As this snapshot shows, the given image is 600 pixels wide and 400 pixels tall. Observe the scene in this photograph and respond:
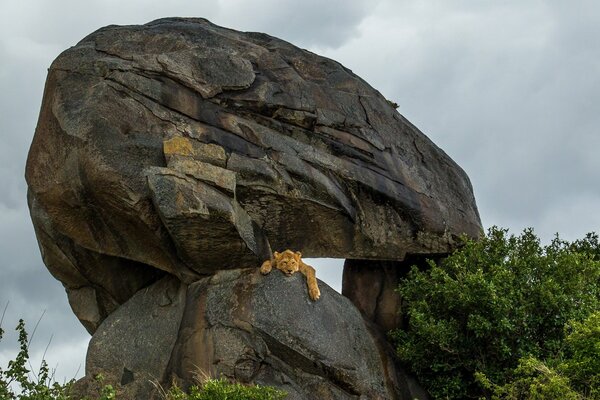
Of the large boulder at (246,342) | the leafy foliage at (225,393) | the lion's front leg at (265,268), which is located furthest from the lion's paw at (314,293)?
the leafy foliage at (225,393)

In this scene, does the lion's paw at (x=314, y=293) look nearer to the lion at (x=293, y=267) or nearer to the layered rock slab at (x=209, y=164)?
the lion at (x=293, y=267)

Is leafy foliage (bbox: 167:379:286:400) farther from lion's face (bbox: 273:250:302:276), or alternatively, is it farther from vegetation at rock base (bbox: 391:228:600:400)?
vegetation at rock base (bbox: 391:228:600:400)

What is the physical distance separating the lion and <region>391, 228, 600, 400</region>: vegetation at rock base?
3.30 m

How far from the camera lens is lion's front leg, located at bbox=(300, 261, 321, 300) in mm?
25078

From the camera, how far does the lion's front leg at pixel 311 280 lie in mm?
25078

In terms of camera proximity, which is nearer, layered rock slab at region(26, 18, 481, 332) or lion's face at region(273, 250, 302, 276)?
layered rock slab at region(26, 18, 481, 332)

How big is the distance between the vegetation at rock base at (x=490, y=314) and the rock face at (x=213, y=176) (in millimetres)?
1400

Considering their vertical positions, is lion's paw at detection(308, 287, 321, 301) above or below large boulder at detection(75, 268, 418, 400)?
above

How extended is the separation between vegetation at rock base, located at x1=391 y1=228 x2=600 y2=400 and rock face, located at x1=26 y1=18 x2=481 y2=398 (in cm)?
140

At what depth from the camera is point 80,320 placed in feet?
99.5

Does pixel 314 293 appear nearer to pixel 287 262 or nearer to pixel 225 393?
pixel 287 262

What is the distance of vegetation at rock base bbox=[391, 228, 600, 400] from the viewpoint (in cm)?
2612

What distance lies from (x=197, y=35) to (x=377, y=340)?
9.23 meters

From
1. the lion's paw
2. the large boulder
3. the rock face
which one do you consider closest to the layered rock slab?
the rock face
